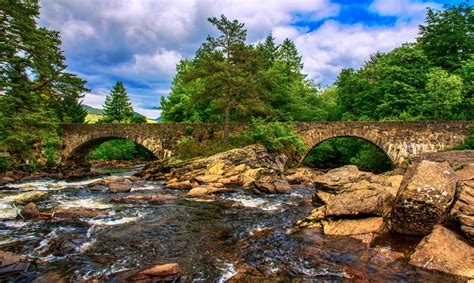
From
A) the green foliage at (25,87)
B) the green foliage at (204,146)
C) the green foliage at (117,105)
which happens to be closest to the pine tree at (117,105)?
the green foliage at (117,105)

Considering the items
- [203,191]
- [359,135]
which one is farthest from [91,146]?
[359,135]

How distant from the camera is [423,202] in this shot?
7438 mm

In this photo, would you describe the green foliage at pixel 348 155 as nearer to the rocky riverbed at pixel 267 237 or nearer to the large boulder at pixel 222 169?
the large boulder at pixel 222 169

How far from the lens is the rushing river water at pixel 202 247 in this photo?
583 centimetres

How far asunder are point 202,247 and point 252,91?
57.6 feet

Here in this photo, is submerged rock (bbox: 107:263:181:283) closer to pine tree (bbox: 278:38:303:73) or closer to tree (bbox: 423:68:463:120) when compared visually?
tree (bbox: 423:68:463:120)

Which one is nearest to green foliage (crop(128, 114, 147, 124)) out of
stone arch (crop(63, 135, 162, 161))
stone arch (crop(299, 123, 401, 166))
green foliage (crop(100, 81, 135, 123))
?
green foliage (crop(100, 81, 135, 123))

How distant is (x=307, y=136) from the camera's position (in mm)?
24938

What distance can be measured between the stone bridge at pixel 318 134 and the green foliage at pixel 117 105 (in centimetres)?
1997

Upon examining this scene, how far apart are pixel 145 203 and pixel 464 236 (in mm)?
10855

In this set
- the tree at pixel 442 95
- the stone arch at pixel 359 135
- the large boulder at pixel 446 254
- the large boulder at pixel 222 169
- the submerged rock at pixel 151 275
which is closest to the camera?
the submerged rock at pixel 151 275

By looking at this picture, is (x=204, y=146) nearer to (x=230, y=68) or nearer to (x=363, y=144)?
(x=230, y=68)

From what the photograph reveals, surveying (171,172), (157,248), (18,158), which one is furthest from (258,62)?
(18,158)

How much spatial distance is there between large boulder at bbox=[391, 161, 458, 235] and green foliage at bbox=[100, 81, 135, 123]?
4784 cm
